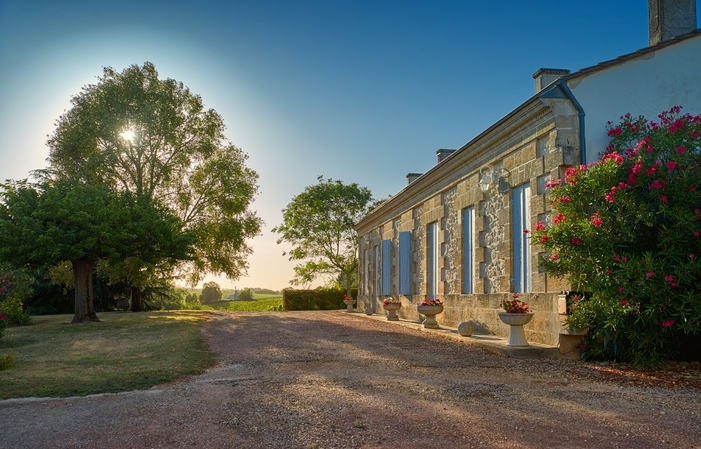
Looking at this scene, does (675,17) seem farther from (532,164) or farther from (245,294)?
(245,294)

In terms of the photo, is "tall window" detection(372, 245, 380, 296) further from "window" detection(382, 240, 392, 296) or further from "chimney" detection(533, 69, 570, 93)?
"chimney" detection(533, 69, 570, 93)

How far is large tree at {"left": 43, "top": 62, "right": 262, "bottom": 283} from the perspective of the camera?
2345cm

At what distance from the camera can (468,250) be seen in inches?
518

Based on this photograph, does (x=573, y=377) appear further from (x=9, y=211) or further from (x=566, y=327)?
(x=9, y=211)

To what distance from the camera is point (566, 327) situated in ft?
27.4

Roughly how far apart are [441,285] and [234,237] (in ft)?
45.0

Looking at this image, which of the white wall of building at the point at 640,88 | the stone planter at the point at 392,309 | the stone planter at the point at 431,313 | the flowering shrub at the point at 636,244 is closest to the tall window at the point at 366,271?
the stone planter at the point at 392,309

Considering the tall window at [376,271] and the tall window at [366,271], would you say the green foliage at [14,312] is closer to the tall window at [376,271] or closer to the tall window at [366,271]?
the tall window at [376,271]

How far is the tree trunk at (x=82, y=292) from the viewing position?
17328mm

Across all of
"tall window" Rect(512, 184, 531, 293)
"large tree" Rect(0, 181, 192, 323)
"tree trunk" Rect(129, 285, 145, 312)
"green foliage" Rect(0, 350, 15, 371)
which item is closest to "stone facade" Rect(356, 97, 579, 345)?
"tall window" Rect(512, 184, 531, 293)

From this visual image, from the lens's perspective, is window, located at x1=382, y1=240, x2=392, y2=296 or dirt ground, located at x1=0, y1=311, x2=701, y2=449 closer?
dirt ground, located at x1=0, y1=311, x2=701, y2=449

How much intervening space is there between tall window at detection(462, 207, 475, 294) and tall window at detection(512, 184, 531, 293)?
2.04 m

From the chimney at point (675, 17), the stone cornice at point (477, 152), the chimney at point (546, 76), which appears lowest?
the stone cornice at point (477, 152)

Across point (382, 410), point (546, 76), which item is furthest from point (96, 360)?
point (546, 76)
